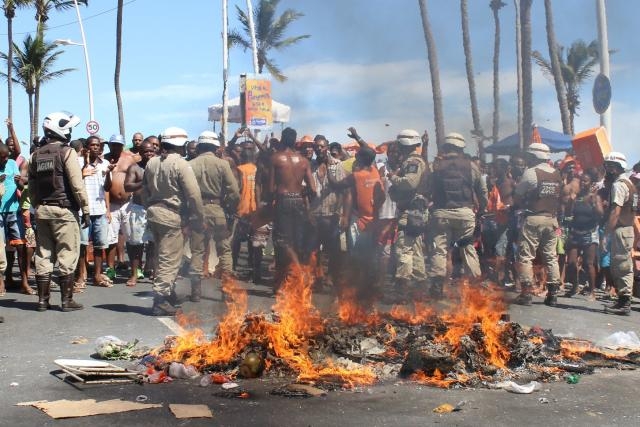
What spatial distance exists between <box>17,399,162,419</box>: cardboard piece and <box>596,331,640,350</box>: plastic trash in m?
4.92

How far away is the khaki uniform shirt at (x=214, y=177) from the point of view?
1005 cm

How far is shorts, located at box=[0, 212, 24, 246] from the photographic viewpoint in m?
10.0

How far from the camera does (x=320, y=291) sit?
33.4 feet

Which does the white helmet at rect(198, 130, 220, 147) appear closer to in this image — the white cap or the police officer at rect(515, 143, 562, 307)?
the white cap

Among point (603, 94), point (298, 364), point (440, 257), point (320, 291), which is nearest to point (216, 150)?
point (320, 291)

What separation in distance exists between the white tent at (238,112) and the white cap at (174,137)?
127 cm

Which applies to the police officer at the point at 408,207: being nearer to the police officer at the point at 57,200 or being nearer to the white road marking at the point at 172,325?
the white road marking at the point at 172,325

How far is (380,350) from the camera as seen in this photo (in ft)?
22.9

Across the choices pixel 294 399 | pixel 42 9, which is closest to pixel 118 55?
pixel 42 9

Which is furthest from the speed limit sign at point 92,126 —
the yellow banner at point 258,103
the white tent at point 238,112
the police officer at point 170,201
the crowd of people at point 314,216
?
the police officer at point 170,201

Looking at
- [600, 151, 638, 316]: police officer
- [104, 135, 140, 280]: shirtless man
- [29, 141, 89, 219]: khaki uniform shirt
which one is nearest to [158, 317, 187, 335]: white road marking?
[29, 141, 89, 219]: khaki uniform shirt

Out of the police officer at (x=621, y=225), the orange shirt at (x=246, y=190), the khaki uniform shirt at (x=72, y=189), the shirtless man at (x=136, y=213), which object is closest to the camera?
the khaki uniform shirt at (x=72, y=189)

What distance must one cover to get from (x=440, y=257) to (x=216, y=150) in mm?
3183

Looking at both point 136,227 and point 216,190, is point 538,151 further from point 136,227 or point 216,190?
point 136,227
